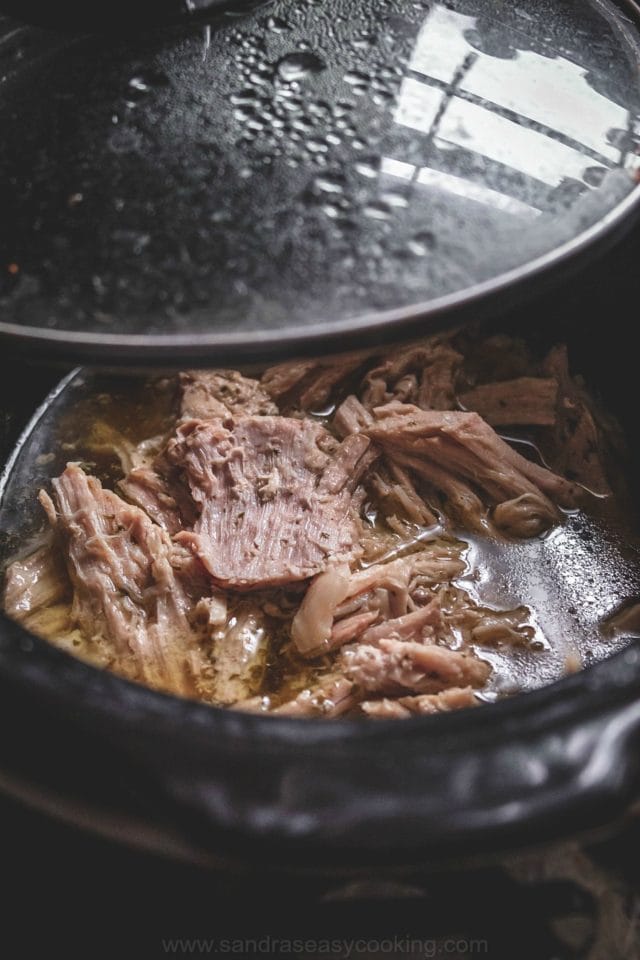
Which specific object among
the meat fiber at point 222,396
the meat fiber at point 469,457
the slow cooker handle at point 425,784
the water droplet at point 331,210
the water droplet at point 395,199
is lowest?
the meat fiber at point 222,396

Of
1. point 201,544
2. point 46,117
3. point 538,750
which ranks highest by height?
point 46,117

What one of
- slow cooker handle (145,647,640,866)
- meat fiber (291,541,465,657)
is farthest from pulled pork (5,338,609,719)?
slow cooker handle (145,647,640,866)

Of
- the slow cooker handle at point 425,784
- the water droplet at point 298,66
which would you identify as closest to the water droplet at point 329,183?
the water droplet at point 298,66

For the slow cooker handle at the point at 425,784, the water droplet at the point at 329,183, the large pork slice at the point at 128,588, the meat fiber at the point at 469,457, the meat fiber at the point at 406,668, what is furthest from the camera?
the meat fiber at the point at 469,457

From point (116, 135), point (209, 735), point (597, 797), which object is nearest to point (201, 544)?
point (209, 735)

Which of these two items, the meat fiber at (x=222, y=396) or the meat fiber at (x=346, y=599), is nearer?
the meat fiber at (x=346, y=599)

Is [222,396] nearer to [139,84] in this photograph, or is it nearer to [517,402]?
[517,402]

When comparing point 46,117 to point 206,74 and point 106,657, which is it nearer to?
point 206,74

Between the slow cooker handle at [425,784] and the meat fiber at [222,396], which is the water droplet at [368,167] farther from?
the meat fiber at [222,396]
